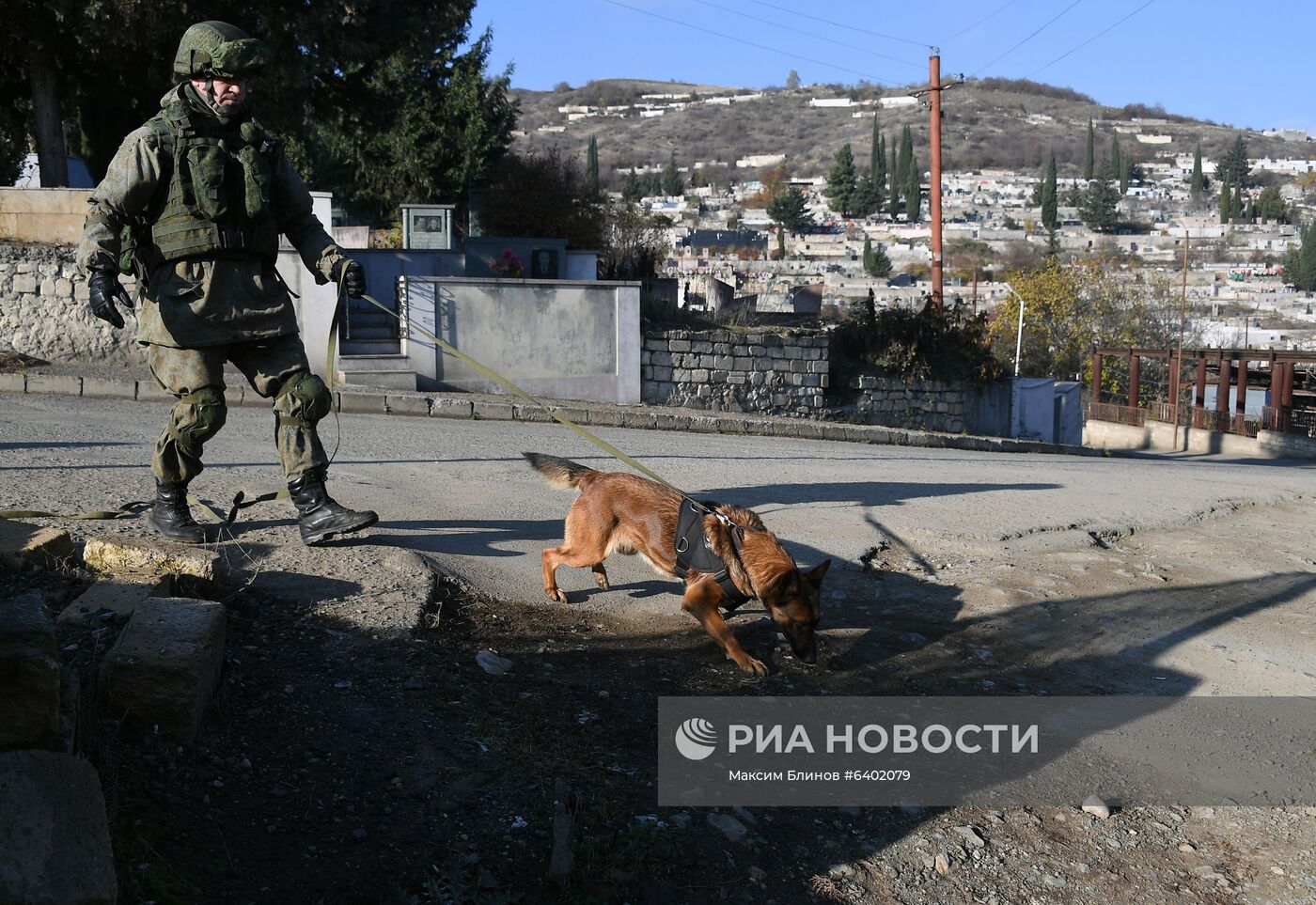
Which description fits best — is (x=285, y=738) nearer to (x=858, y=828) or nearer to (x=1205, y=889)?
(x=858, y=828)

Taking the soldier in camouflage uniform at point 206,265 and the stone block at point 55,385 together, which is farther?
the stone block at point 55,385

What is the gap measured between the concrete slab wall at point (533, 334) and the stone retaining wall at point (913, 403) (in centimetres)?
437

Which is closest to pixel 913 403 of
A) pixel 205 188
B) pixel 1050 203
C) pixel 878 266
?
pixel 205 188

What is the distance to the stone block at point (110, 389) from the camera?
1245cm

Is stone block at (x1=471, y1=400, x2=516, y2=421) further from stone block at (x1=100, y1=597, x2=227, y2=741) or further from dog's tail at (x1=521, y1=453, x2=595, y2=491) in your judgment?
stone block at (x1=100, y1=597, x2=227, y2=741)

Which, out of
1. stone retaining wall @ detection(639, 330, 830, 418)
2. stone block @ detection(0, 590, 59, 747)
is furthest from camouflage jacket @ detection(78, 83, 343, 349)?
stone retaining wall @ detection(639, 330, 830, 418)

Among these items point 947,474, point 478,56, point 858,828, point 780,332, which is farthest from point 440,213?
point 858,828

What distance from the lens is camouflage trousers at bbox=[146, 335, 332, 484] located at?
16.2 ft

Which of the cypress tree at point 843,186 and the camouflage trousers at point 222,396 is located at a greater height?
the cypress tree at point 843,186

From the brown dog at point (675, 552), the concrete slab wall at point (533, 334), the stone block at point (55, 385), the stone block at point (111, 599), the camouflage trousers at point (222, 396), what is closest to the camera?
the stone block at point (111, 599)

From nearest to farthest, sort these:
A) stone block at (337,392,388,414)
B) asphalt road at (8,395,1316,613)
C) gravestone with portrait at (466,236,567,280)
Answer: asphalt road at (8,395,1316,613) → stone block at (337,392,388,414) → gravestone with portrait at (466,236,567,280)

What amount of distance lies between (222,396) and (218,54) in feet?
4.74

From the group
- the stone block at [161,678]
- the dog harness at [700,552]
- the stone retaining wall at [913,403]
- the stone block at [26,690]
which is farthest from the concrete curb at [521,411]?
the stone block at [26,690]

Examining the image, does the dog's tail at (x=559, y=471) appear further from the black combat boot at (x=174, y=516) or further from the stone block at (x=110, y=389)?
the stone block at (x=110, y=389)
